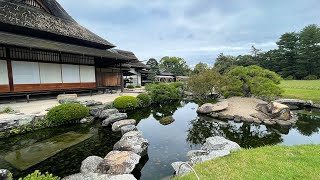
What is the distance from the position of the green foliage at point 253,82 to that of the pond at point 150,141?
3095 mm

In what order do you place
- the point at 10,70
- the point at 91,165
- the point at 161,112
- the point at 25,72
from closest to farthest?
1. the point at 91,165
2. the point at 10,70
3. the point at 25,72
4. the point at 161,112

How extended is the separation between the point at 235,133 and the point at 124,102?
6.90 meters

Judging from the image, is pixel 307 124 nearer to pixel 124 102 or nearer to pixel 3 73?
pixel 124 102

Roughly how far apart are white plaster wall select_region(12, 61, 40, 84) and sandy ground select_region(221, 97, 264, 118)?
478 inches

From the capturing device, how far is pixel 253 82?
14.8m

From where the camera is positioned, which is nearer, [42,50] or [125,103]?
[42,50]

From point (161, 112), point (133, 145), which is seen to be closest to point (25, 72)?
point (161, 112)

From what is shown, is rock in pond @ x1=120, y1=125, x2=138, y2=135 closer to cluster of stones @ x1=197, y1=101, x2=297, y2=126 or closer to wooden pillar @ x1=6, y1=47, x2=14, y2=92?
cluster of stones @ x1=197, y1=101, x2=297, y2=126

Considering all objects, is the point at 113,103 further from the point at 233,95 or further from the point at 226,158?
the point at 233,95

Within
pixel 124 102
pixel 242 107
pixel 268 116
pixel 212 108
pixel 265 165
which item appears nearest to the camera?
pixel 265 165

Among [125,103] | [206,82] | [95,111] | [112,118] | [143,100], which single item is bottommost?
[112,118]

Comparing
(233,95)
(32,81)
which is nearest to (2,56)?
(32,81)

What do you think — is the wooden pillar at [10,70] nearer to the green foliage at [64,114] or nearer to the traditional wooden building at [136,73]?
the green foliage at [64,114]

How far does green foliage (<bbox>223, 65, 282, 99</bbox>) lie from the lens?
1422cm
